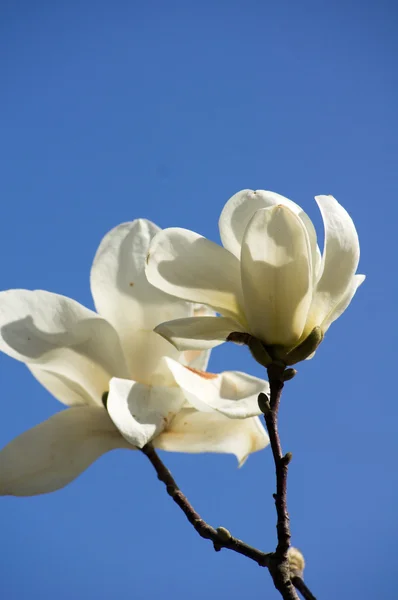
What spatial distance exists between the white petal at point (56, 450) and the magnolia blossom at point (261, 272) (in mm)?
209

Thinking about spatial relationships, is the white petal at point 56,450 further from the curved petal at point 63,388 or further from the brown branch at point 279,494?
the brown branch at point 279,494

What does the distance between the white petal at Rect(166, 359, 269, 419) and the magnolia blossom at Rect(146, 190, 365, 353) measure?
0.18 feet

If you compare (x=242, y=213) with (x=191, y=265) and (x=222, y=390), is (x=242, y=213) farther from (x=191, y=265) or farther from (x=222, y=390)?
(x=222, y=390)

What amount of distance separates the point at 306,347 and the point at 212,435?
0.76 ft

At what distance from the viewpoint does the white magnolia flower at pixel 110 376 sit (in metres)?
1.00

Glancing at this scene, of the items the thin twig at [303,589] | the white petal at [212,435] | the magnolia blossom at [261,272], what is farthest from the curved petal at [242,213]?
the thin twig at [303,589]

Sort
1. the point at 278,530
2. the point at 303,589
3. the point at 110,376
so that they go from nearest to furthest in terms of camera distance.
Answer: the point at 278,530
the point at 303,589
the point at 110,376

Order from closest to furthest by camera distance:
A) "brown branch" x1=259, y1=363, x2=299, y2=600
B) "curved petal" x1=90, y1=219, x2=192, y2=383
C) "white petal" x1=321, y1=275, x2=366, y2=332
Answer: "brown branch" x1=259, y1=363, x2=299, y2=600 → "white petal" x1=321, y1=275, x2=366, y2=332 → "curved petal" x1=90, y1=219, x2=192, y2=383

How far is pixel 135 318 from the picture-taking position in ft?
3.53

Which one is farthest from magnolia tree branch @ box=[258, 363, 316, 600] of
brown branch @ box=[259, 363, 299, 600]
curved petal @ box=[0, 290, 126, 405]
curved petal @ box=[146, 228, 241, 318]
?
curved petal @ box=[0, 290, 126, 405]

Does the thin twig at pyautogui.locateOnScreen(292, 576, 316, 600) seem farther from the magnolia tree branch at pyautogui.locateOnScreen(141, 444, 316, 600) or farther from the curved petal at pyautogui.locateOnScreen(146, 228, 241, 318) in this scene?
the curved petal at pyautogui.locateOnScreen(146, 228, 241, 318)

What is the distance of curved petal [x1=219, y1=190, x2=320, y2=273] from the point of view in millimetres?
914

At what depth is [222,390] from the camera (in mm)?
988

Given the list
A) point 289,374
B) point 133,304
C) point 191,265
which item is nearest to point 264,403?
point 289,374
